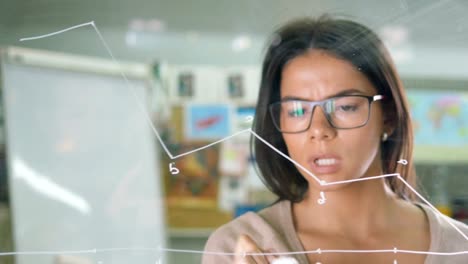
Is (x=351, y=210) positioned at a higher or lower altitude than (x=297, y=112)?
lower

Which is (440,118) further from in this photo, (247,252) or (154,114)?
(154,114)

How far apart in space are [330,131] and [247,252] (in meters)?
0.15

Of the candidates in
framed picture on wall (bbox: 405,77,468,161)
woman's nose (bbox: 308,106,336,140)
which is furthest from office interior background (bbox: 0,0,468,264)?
woman's nose (bbox: 308,106,336,140)

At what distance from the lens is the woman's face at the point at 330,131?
0.53 meters

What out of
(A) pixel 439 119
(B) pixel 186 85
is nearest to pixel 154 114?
(B) pixel 186 85

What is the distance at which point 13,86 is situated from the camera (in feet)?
3.37

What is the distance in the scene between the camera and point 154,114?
3.39 ft

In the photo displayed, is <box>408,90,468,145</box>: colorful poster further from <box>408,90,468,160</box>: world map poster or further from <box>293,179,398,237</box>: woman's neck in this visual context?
<box>293,179,398,237</box>: woman's neck

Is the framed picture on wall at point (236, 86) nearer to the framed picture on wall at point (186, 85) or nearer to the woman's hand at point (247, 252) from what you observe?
the framed picture on wall at point (186, 85)

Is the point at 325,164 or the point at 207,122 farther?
the point at 207,122

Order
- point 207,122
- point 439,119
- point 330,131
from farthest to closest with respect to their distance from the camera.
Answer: point 207,122 → point 439,119 → point 330,131

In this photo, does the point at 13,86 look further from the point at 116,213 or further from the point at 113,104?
the point at 116,213

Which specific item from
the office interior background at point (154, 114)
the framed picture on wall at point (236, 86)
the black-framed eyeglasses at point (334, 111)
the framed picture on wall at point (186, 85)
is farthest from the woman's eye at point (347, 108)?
the framed picture on wall at point (186, 85)

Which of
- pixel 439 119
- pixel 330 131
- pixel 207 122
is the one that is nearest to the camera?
pixel 330 131
